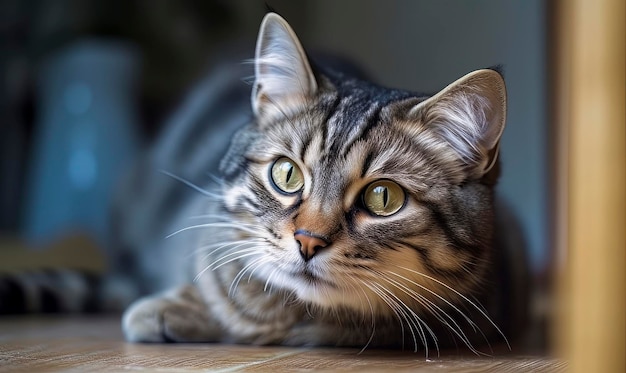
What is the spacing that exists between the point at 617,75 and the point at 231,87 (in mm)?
1328

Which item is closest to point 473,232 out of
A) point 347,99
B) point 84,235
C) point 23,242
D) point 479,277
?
point 479,277

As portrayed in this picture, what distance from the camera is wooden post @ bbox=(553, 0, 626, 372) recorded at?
2.60 feet

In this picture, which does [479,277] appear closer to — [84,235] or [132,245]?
[132,245]

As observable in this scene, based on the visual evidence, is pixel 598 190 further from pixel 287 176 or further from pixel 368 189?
pixel 287 176

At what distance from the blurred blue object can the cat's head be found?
1.15 metres

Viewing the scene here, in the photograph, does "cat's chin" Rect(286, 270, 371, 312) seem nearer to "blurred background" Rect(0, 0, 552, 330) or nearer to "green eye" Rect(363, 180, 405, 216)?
"green eye" Rect(363, 180, 405, 216)

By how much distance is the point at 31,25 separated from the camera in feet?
8.03

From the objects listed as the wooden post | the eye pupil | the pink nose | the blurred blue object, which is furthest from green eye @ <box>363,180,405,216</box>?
the blurred blue object

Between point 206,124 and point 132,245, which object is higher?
point 206,124

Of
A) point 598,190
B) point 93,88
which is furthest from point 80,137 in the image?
point 598,190

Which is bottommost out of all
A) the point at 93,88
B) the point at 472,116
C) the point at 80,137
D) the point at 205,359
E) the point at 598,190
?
the point at 205,359

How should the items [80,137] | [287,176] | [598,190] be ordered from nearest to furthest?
[598,190], [287,176], [80,137]

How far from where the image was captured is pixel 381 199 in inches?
44.6

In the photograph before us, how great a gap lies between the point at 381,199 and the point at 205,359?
342mm
